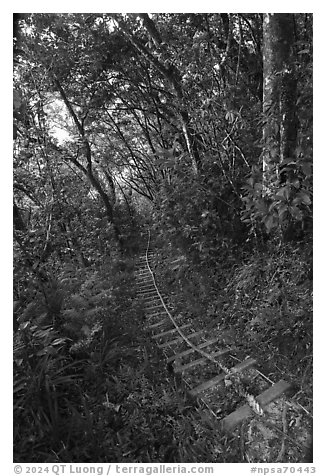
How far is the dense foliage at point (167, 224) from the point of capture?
2844mm

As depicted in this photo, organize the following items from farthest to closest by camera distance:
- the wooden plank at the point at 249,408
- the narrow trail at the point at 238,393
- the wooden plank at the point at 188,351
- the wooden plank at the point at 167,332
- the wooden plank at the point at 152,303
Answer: the wooden plank at the point at 152,303
the wooden plank at the point at 167,332
the wooden plank at the point at 188,351
the wooden plank at the point at 249,408
the narrow trail at the point at 238,393

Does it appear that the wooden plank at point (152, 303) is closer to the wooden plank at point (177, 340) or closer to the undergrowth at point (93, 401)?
the wooden plank at point (177, 340)

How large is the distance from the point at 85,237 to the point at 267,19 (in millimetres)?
7720

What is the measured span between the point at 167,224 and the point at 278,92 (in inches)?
159

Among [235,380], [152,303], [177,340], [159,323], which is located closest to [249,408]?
[235,380]

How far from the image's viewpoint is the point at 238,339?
412 cm

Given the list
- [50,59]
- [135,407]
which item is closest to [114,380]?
[135,407]

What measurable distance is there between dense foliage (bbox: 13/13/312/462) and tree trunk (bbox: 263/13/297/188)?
0.02m

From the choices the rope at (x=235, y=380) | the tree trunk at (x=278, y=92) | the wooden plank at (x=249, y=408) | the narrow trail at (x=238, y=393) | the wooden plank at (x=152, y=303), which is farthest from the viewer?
the wooden plank at (x=152, y=303)

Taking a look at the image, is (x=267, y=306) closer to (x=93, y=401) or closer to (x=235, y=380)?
Answer: (x=235, y=380)

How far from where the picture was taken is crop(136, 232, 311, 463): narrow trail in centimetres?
254

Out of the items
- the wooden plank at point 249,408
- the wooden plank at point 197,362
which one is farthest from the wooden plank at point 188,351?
the wooden plank at point 249,408

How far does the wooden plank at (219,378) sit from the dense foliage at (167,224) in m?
0.31
